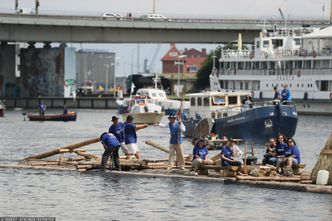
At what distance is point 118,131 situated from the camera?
44.2 m

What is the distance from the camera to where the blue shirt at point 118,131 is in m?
44.2

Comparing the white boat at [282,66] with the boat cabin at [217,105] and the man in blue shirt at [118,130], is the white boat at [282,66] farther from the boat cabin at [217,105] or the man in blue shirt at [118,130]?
the man in blue shirt at [118,130]

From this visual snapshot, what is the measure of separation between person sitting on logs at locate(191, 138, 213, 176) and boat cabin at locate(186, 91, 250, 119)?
2979 centimetres

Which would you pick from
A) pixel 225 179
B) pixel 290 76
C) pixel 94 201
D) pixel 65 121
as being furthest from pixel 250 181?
pixel 290 76

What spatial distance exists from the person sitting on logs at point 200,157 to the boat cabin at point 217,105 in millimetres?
29794

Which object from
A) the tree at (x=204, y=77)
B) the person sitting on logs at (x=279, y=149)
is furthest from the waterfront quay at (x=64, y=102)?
the person sitting on logs at (x=279, y=149)

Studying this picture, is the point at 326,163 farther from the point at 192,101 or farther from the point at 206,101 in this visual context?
the point at 192,101

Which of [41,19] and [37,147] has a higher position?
[41,19]

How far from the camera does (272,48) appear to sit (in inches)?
5064

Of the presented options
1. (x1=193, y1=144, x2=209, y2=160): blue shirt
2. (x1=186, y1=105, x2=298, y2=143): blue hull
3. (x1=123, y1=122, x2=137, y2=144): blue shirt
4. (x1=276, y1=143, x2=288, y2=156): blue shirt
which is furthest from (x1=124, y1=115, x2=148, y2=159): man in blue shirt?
(x1=186, y1=105, x2=298, y2=143): blue hull

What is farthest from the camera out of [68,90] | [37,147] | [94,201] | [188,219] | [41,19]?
[68,90]

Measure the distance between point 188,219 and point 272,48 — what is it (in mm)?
95615

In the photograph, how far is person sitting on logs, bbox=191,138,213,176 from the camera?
41969 mm

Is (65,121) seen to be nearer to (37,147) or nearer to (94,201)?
(37,147)
